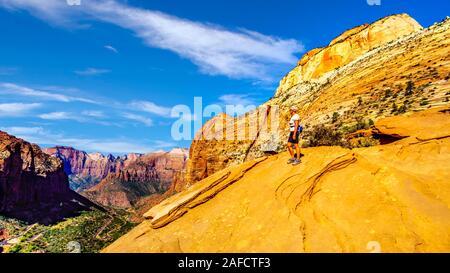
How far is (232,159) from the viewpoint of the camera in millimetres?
56125

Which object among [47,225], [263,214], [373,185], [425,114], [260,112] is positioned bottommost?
[47,225]

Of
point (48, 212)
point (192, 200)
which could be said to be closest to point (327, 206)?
point (192, 200)

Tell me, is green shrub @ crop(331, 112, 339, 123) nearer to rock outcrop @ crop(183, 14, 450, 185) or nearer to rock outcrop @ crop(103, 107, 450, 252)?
rock outcrop @ crop(183, 14, 450, 185)

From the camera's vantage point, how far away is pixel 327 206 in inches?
437

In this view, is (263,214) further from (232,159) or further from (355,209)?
(232,159)

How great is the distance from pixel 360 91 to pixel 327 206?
1217 inches

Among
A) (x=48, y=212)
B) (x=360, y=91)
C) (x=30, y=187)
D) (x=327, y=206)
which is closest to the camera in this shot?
(x=327, y=206)

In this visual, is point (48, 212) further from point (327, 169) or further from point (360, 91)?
point (327, 169)

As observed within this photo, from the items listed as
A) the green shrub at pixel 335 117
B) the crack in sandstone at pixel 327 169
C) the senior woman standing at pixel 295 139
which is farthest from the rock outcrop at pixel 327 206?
the green shrub at pixel 335 117

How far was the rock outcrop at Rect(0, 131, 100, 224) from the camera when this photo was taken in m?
134

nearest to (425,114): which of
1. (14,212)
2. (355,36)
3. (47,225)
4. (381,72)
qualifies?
(381,72)

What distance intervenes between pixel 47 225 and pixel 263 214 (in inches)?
5086

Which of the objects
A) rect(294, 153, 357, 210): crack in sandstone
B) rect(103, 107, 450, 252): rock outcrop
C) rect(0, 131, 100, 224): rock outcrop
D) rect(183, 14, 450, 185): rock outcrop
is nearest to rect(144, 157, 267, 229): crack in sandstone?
rect(103, 107, 450, 252): rock outcrop
